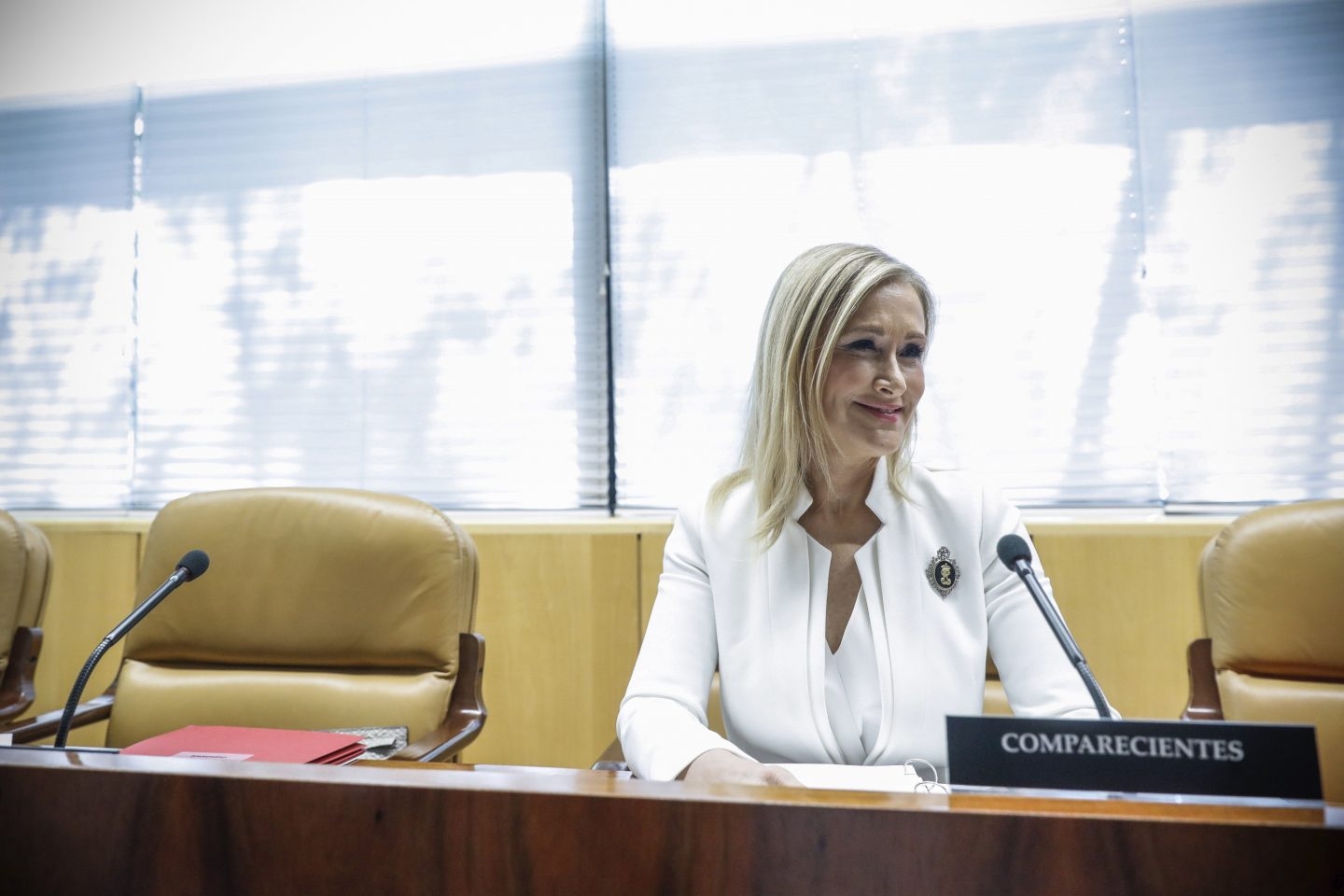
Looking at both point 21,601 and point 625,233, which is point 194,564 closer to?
point 21,601

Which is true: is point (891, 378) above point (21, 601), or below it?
above

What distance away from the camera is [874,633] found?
4.32 feet

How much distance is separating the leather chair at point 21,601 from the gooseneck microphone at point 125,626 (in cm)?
101

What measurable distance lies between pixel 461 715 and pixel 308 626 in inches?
14.6

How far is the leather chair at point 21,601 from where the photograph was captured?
192 cm

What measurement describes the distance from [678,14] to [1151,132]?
1.46 metres

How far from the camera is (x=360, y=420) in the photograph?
277 cm

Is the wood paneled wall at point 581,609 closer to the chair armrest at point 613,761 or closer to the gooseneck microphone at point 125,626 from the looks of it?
the chair armrest at point 613,761

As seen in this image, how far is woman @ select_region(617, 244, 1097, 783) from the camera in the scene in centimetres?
129

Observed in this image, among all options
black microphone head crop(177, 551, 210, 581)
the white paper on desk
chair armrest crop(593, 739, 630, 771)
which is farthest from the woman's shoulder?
black microphone head crop(177, 551, 210, 581)

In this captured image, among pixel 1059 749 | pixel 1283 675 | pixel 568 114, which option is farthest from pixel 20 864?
pixel 568 114

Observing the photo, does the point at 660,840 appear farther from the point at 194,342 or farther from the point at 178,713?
the point at 194,342

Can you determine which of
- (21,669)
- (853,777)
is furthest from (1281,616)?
(21,669)

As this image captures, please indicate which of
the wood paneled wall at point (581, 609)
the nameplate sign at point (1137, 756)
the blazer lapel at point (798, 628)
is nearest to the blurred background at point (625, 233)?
the wood paneled wall at point (581, 609)
